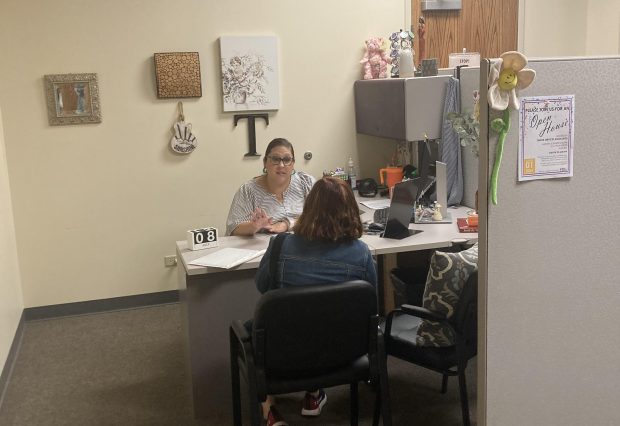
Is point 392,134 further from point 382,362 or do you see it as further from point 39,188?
point 39,188

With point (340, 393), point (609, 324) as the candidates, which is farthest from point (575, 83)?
point (340, 393)

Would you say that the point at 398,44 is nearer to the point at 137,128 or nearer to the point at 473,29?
the point at 473,29

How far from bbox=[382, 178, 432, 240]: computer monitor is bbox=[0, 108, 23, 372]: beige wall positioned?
6.56ft

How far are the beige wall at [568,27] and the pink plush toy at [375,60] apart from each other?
112cm

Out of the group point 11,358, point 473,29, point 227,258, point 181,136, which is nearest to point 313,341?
point 227,258

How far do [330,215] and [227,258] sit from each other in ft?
2.32

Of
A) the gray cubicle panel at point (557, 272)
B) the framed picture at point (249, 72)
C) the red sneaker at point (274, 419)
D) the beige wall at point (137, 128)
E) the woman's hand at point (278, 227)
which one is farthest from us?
the framed picture at point (249, 72)

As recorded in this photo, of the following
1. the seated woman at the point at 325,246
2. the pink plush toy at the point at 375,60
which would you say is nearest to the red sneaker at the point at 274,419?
the seated woman at the point at 325,246

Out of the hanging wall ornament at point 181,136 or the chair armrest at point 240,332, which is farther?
the hanging wall ornament at point 181,136

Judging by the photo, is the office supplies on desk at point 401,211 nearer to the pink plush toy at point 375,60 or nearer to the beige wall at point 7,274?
the pink plush toy at point 375,60

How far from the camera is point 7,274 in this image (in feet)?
12.1

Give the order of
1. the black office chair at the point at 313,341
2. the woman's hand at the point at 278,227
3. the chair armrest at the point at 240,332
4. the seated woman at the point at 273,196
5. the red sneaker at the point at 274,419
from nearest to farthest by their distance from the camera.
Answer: the black office chair at the point at 313,341 → the chair armrest at the point at 240,332 → the red sneaker at the point at 274,419 → the woman's hand at the point at 278,227 → the seated woman at the point at 273,196

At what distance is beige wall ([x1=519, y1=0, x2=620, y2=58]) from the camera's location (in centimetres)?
476

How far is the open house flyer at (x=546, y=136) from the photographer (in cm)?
198
